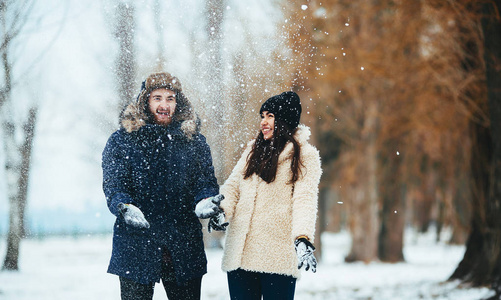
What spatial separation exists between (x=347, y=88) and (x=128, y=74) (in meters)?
10.9

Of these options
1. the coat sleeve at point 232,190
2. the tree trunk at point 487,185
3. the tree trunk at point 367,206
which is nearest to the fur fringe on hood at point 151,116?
the coat sleeve at point 232,190

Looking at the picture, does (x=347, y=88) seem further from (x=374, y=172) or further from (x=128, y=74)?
(x=128, y=74)

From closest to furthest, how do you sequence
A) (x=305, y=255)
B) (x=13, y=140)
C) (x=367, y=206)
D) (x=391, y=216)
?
(x=305, y=255), (x=13, y=140), (x=367, y=206), (x=391, y=216)

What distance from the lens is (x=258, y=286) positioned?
11.5 ft

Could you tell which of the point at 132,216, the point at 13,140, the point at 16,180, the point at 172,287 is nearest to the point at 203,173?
the point at 132,216

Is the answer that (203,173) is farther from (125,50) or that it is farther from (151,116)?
(125,50)

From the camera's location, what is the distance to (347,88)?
1553 centimetres

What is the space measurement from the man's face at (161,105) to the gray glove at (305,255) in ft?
3.56

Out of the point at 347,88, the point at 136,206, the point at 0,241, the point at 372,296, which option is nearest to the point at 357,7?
the point at 347,88

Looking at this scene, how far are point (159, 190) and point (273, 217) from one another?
67 cm

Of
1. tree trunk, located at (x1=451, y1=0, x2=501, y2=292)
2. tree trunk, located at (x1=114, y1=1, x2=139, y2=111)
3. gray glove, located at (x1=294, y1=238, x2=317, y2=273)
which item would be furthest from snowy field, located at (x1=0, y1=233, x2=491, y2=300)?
gray glove, located at (x1=294, y1=238, x2=317, y2=273)

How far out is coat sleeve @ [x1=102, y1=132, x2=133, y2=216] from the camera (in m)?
3.37

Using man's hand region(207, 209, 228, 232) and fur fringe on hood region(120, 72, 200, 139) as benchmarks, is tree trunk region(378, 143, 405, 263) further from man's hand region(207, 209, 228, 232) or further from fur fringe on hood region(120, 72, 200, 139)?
man's hand region(207, 209, 228, 232)

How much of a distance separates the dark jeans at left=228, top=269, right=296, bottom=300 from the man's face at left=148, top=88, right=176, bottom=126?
3.26 feet
